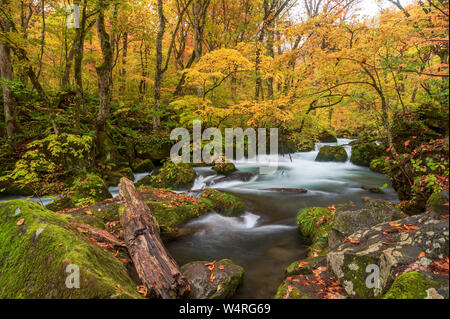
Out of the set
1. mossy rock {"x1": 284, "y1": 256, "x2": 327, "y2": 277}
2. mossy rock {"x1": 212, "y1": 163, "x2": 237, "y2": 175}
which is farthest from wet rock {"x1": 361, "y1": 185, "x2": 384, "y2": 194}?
mossy rock {"x1": 284, "y1": 256, "x2": 327, "y2": 277}

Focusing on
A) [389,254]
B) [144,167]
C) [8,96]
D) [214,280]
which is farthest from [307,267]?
[8,96]

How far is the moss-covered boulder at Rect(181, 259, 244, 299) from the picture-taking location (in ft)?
9.93

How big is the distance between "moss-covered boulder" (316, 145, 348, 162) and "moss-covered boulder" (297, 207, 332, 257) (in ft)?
30.0


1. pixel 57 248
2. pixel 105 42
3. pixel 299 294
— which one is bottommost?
pixel 299 294

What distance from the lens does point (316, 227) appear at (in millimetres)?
4984

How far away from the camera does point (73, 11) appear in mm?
6902

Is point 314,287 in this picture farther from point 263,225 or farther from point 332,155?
point 332,155

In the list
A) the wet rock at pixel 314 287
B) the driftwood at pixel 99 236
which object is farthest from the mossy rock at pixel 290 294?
the driftwood at pixel 99 236

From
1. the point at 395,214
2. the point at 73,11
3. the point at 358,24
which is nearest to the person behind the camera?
the point at 395,214

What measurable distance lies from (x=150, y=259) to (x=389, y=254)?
2.91 metres

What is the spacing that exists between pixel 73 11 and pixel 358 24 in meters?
8.69

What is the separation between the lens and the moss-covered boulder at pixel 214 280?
303cm

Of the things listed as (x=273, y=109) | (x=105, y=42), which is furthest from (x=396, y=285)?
(x=105, y=42)
